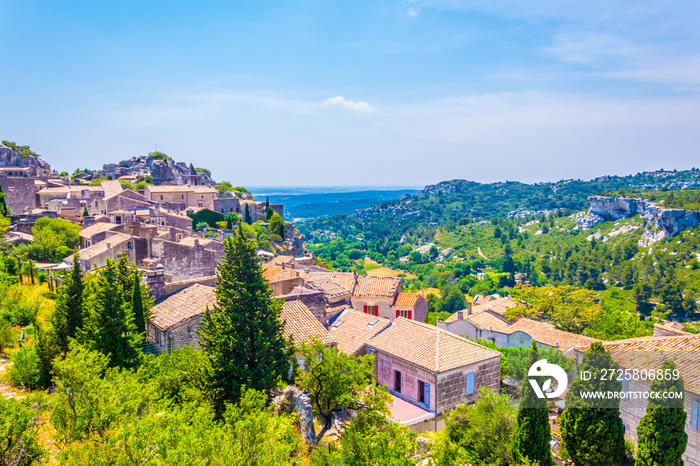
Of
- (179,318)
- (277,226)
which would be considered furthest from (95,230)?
(277,226)

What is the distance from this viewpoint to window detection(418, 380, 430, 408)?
23703 mm

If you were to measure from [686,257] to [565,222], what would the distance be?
3162 inches

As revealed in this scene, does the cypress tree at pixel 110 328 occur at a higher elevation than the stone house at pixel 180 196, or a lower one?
lower

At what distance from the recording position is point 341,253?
175m

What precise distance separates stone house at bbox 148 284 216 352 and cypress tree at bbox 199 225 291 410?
2.43 meters

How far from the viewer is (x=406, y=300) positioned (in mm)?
37344

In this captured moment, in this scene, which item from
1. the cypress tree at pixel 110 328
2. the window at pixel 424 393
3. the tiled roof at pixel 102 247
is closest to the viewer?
the cypress tree at pixel 110 328

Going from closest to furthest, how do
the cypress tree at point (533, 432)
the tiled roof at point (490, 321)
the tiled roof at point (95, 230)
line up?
the cypress tree at point (533, 432) → the tiled roof at point (95, 230) → the tiled roof at point (490, 321)

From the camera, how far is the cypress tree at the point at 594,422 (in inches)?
705

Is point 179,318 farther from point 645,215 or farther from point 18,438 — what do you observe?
point 645,215

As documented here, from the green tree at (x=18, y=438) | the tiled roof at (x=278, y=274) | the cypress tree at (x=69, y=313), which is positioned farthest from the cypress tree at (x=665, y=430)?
the cypress tree at (x=69, y=313)

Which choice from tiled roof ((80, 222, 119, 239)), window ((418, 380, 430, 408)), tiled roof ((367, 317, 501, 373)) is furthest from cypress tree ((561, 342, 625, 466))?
tiled roof ((80, 222, 119, 239))

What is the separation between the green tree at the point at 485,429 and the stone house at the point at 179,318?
1261 cm

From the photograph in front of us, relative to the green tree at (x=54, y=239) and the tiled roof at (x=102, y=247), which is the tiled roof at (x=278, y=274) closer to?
the tiled roof at (x=102, y=247)
